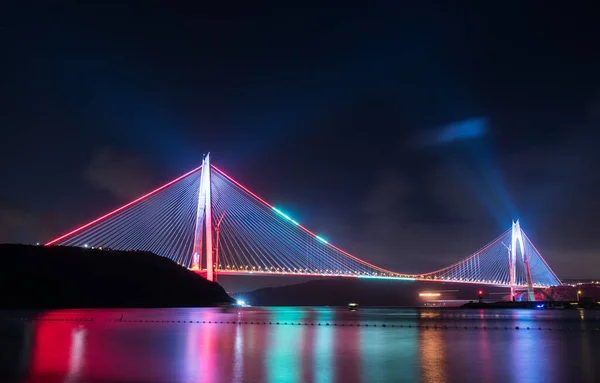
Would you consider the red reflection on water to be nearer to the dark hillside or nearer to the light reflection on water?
the light reflection on water

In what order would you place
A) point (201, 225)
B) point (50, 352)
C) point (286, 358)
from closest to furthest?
point (286, 358)
point (50, 352)
point (201, 225)

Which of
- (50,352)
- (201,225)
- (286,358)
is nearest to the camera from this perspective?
(286,358)

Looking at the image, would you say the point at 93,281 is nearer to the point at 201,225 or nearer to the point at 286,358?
the point at 201,225

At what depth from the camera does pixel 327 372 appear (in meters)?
15.8

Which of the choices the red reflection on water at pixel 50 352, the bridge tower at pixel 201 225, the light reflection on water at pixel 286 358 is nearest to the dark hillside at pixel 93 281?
the bridge tower at pixel 201 225

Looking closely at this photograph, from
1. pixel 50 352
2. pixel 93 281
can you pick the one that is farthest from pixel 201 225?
pixel 50 352

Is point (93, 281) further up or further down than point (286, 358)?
further up

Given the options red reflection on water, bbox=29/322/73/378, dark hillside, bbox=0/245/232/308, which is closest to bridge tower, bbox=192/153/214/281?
dark hillside, bbox=0/245/232/308

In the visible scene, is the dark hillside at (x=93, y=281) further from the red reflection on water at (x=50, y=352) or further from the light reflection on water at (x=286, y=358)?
the light reflection on water at (x=286, y=358)

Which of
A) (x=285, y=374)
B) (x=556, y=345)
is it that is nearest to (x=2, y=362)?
(x=285, y=374)

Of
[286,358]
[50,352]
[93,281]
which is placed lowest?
[286,358]

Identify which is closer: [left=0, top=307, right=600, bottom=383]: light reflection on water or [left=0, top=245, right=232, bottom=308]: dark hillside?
[left=0, top=307, right=600, bottom=383]: light reflection on water

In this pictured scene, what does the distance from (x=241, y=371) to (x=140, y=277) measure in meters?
73.6

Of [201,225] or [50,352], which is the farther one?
[201,225]
